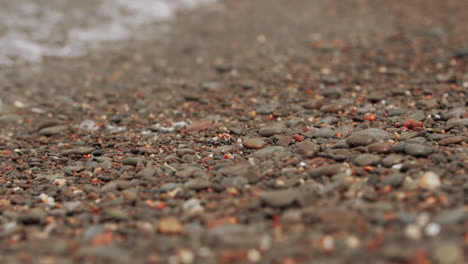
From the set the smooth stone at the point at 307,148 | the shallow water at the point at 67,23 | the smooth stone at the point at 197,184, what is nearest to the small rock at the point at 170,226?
the smooth stone at the point at 197,184

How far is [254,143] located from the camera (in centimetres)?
420

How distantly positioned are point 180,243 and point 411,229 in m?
1.31

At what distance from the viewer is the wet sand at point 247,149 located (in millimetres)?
2740

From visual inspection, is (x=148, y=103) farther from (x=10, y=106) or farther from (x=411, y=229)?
(x=411, y=229)

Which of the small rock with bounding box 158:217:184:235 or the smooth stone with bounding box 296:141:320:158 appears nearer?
the small rock with bounding box 158:217:184:235

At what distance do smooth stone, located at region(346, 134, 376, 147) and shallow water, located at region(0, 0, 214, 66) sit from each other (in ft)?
17.4

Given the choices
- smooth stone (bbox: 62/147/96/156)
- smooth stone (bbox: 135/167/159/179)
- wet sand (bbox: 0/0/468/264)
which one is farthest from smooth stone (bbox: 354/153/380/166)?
smooth stone (bbox: 62/147/96/156)

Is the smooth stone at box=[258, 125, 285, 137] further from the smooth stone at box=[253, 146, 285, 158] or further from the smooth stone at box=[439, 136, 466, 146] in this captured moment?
the smooth stone at box=[439, 136, 466, 146]

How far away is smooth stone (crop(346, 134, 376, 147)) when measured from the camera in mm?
3859

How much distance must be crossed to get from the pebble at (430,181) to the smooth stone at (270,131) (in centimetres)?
150

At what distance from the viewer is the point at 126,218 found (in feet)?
10.2

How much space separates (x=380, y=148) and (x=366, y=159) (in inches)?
8.3

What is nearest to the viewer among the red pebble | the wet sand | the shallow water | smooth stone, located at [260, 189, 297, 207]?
the wet sand

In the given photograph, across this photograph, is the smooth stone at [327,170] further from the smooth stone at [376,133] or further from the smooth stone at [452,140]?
the smooth stone at [452,140]
